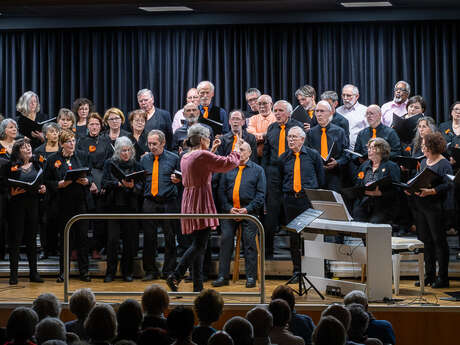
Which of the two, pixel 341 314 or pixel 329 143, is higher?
A: pixel 329 143

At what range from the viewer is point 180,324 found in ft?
11.7

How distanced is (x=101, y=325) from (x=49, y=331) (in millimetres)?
245

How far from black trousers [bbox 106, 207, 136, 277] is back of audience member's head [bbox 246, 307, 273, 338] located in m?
3.41

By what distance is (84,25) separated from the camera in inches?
398

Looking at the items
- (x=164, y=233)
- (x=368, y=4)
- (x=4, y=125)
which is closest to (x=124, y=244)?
(x=164, y=233)

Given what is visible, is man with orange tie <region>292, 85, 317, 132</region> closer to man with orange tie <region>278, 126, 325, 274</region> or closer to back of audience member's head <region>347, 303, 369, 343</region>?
man with orange tie <region>278, 126, 325, 274</region>

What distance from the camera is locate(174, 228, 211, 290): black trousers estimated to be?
231 inches

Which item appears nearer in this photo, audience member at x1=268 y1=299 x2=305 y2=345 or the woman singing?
audience member at x1=268 y1=299 x2=305 y2=345

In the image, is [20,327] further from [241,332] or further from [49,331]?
[241,332]

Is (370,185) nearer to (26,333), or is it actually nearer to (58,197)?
(58,197)

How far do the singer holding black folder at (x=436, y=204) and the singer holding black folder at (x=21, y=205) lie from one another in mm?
3426

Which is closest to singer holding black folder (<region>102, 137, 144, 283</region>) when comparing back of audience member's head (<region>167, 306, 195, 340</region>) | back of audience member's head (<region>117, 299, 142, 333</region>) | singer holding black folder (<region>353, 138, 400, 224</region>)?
singer holding black folder (<region>353, 138, 400, 224</region>)

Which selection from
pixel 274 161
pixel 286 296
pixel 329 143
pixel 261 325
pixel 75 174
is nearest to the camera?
pixel 261 325

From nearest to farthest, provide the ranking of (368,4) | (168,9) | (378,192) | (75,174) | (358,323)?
(358,323)
(378,192)
(75,174)
(368,4)
(168,9)
